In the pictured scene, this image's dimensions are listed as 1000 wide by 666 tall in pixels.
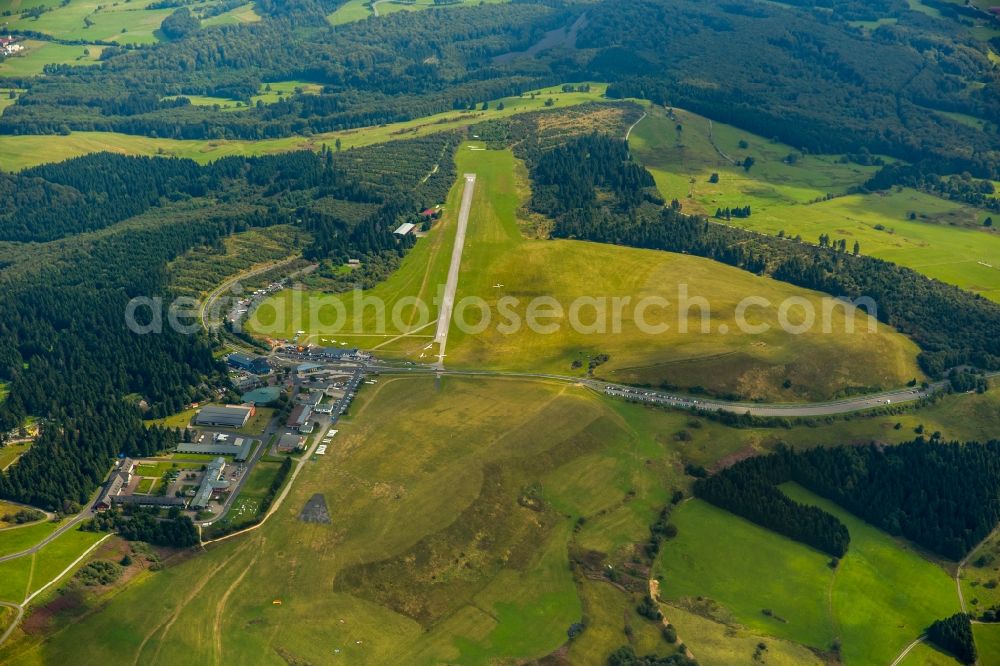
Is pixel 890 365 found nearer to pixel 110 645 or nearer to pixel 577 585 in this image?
pixel 577 585

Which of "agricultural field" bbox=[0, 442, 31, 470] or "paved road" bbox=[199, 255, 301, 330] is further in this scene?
"paved road" bbox=[199, 255, 301, 330]

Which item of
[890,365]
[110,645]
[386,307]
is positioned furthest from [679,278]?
[110,645]

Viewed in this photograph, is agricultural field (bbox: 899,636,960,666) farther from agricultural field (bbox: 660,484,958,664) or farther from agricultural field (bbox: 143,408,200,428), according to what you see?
agricultural field (bbox: 143,408,200,428)

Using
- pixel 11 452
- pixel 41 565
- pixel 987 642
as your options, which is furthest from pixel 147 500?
pixel 987 642

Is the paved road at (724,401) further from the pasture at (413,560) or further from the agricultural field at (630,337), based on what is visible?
the pasture at (413,560)

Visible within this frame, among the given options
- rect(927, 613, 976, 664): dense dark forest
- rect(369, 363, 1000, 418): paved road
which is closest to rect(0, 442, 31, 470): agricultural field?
rect(369, 363, 1000, 418): paved road

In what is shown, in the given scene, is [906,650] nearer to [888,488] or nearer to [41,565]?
[888,488]
